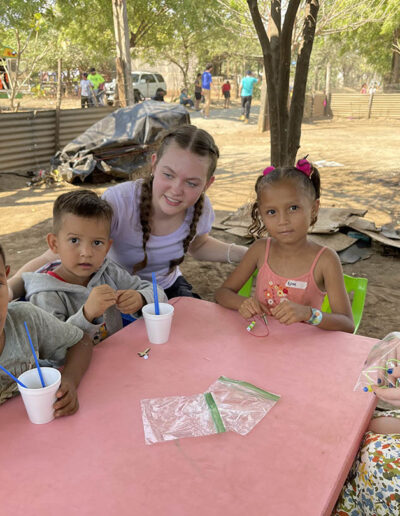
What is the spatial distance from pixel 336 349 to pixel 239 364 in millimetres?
373

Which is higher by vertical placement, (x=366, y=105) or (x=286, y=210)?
(x=366, y=105)

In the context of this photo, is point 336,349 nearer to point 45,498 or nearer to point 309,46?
point 45,498

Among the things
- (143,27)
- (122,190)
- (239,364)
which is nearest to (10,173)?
(122,190)

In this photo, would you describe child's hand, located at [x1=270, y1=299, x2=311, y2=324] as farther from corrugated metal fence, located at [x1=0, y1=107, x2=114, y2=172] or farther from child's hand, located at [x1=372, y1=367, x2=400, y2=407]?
corrugated metal fence, located at [x1=0, y1=107, x2=114, y2=172]

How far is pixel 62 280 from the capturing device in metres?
1.81

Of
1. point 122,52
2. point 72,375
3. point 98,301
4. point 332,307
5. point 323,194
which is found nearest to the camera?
point 72,375

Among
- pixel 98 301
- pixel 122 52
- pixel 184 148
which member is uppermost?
pixel 122 52

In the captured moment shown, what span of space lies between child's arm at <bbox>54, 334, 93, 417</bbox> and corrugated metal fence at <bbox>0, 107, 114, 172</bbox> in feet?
27.7

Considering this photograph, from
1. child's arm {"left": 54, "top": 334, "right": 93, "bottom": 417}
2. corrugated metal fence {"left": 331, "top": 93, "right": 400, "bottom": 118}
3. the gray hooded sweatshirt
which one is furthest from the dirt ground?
corrugated metal fence {"left": 331, "top": 93, "right": 400, "bottom": 118}

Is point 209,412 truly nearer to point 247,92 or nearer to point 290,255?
point 290,255

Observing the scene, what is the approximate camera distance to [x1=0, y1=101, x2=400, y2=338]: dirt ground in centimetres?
410

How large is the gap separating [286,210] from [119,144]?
6.73 m

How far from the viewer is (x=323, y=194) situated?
24.1 ft

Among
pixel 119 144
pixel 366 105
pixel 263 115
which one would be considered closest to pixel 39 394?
pixel 119 144
